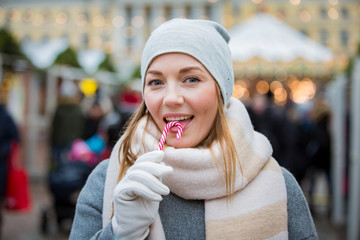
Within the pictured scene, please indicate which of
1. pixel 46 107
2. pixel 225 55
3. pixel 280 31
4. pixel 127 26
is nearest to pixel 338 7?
pixel 127 26

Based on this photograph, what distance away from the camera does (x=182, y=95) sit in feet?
4.28

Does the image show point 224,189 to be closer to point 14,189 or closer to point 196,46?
point 196,46

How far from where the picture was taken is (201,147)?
137 cm

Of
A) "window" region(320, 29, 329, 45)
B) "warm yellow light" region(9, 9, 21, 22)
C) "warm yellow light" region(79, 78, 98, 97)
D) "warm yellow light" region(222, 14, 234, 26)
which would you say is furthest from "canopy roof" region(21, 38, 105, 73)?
"warm yellow light" region(9, 9, 21, 22)

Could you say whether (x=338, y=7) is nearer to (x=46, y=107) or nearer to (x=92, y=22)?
(x=92, y=22)

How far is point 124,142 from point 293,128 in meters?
5.20

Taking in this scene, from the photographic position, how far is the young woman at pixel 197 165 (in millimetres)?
1291

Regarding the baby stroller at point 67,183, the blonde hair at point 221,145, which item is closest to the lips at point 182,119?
the blonde hair at point 221,145

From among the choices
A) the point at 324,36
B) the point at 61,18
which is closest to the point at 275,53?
the point at 324,36

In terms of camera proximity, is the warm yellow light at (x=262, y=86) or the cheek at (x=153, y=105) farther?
the warm yellow light at (x=262, y=86)

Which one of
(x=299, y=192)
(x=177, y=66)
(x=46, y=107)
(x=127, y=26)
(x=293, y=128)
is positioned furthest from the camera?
(x=127, y=26)

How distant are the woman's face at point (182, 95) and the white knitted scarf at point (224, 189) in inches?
2.6

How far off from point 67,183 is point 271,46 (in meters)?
6.46

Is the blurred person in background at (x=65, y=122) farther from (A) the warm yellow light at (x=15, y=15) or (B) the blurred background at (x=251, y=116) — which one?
(A) the warm yellow light at (x=15, y=15)
